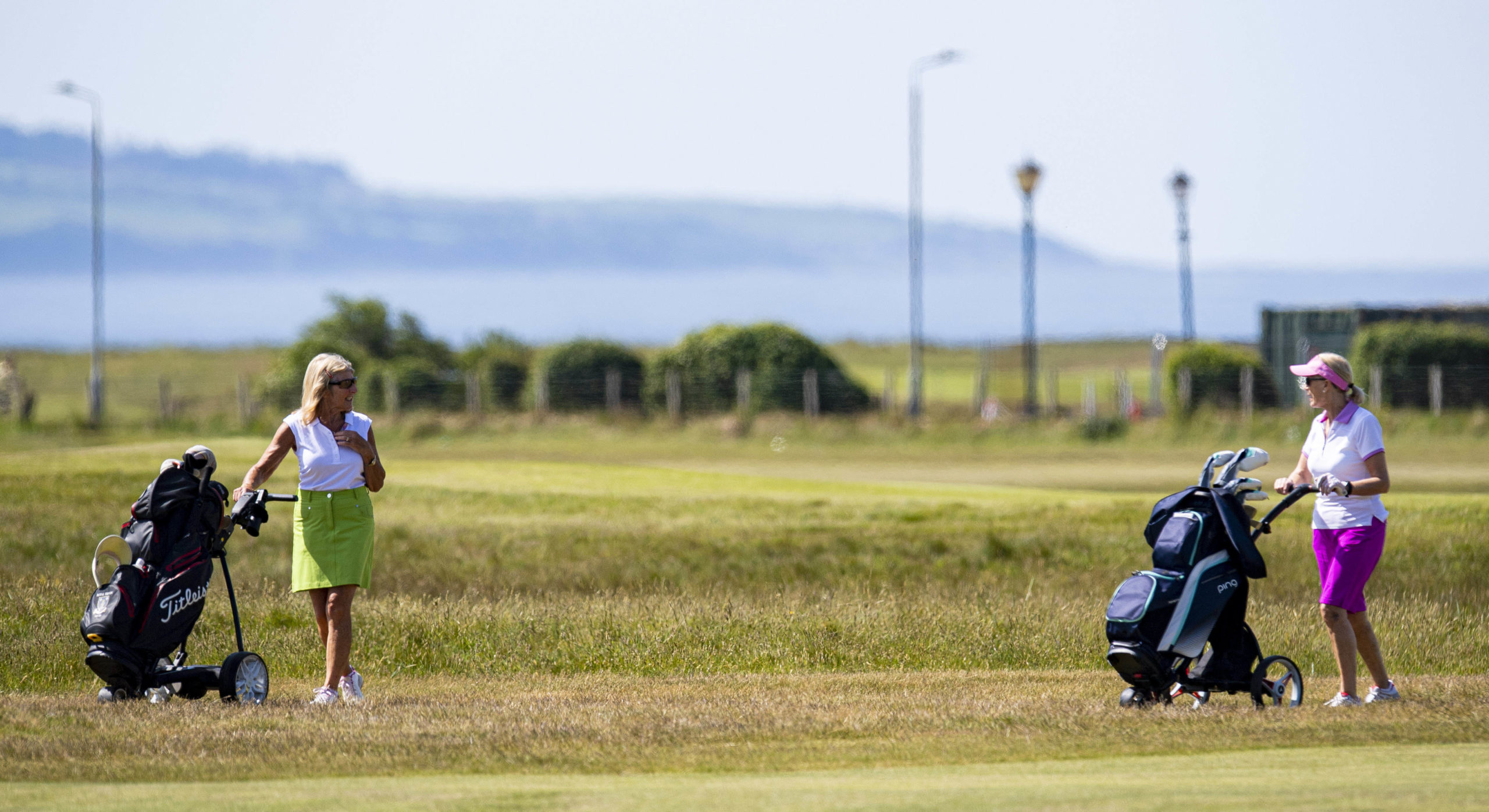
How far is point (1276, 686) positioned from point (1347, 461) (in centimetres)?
124

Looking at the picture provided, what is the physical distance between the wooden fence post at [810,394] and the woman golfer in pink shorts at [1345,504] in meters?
33.4

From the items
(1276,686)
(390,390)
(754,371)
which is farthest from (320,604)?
(390,390)

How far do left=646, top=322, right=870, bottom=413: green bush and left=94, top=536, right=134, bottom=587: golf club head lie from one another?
3462 cm

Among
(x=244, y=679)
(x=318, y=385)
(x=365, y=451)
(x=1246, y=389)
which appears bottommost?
(x=244, y=679)

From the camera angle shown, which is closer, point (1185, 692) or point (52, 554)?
point (1185, 692)

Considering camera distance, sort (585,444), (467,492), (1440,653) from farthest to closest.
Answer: (585,444)
(467,492)
(1440,653)

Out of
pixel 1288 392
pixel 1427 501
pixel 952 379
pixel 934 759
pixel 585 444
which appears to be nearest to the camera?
pixel 934 759

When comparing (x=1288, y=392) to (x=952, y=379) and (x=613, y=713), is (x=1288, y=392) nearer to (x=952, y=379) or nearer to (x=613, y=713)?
(x=952, y=379)

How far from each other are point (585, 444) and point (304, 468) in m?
31.1

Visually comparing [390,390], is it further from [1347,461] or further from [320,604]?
[1347,461]

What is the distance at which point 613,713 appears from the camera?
883 centimetres

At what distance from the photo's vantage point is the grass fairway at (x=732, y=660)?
7074mm

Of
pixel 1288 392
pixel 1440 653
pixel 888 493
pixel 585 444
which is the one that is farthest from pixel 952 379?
pixel 1440 653

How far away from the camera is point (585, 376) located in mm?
46188
